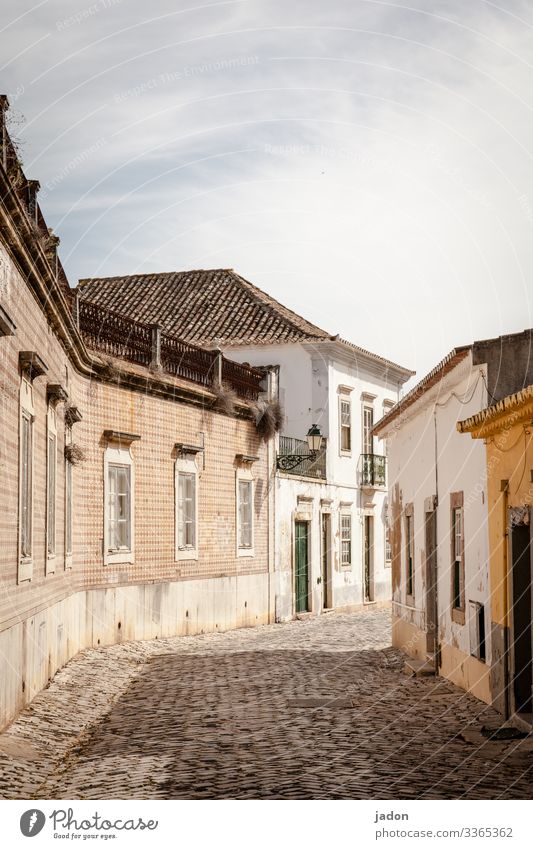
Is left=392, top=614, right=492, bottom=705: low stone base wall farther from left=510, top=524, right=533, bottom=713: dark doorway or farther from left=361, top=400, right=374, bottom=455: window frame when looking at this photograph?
left=361, top=400, right=374, bottom=455: window frame

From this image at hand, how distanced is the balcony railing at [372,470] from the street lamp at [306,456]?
3.86 metres

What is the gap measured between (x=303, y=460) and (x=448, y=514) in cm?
1309

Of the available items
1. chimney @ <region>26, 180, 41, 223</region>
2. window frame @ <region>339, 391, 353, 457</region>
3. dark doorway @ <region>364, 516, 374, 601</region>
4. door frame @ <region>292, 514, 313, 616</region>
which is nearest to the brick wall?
chimney @ <region>26, 180, 41, 223</region>

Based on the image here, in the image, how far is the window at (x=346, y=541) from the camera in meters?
28.8

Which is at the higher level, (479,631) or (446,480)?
(446,480)

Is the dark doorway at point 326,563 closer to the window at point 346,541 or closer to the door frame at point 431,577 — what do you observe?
the window at point 346,541

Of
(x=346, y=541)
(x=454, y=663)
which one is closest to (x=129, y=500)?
(x=454, y=663)

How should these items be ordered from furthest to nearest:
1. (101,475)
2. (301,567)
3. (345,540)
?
(345,540)
(301,567)
(101,475)

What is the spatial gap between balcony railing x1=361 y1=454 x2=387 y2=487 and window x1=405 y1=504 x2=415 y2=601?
12975mm

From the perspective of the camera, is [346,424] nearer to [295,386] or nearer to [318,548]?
[295,386]

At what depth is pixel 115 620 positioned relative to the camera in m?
17.2

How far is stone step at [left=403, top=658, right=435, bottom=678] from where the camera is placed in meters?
14.2
